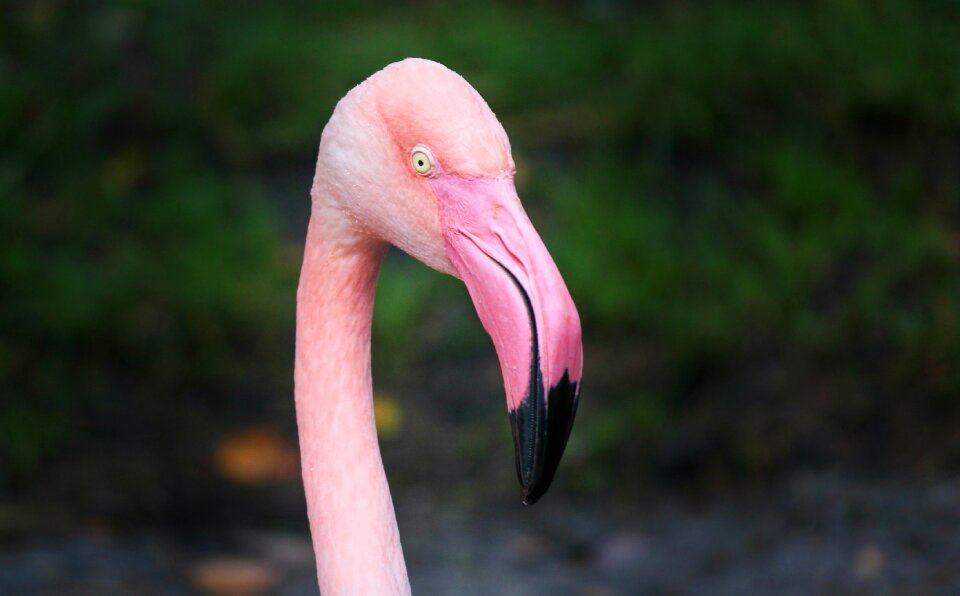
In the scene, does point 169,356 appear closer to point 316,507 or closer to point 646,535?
point 646,535

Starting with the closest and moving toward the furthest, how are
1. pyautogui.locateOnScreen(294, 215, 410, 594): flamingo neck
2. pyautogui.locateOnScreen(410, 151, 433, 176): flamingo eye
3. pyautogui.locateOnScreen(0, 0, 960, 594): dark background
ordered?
pyautogui.locateOnScreen(410, 151, 433, 176): flamingo eye
pyautogui.locateOnScreen(294, 215, 410, 594): flamingo neck
pyautogui.locateOnScreen(0, 0, 960, 594): dark background

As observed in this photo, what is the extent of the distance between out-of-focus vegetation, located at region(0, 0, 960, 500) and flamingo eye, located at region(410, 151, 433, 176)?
6.78 ft

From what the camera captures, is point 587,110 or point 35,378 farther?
point 587,110

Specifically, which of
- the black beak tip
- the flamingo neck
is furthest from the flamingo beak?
the flamingo neck

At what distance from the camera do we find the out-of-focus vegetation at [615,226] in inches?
144

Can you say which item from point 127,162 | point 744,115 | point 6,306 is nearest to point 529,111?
point 744,115

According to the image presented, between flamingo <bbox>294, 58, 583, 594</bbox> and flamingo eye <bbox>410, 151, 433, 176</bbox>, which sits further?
flamingo eye <bbox>410, 151, 433, 176</bbox>

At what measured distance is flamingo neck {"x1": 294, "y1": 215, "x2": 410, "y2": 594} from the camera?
1.93m

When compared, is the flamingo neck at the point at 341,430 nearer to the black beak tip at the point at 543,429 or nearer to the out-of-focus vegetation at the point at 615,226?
the black beak tip at the point at 543,429

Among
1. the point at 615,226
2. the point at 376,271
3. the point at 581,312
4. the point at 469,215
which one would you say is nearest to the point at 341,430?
the point at 376,271

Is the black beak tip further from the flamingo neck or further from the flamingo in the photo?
the flamingo neck

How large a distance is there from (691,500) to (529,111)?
7.64 ft

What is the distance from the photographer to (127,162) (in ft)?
14.8

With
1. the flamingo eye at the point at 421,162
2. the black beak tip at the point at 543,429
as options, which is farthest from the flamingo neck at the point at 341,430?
the black beak tip at the point at 543,429
